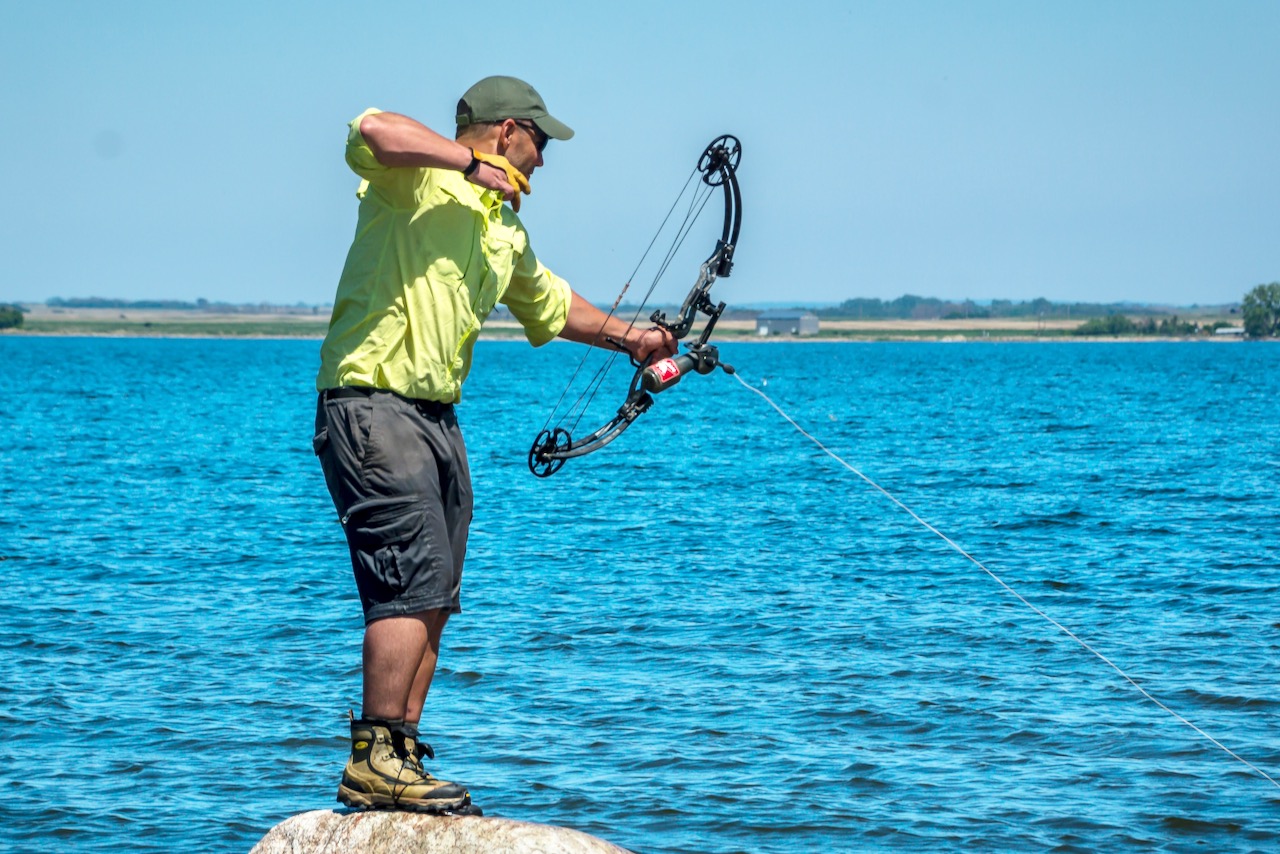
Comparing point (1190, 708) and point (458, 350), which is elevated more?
point (458, 350)

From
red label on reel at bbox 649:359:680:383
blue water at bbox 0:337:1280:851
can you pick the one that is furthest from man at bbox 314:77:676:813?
blue water at bbox 0:337:1280:851

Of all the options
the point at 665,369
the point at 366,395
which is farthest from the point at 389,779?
the point at 665,369

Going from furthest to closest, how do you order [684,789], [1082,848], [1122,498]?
[1122,498], [684,789], [1082,848]

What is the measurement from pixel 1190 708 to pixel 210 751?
20.5 feet

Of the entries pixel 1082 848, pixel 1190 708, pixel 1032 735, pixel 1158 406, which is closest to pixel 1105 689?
pixel 1190 708

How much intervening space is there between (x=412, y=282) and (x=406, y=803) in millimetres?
1731

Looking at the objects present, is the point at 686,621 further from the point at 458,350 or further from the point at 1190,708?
the point at 458,350

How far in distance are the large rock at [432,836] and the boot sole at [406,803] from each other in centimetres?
3

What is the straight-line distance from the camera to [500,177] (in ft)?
15.1

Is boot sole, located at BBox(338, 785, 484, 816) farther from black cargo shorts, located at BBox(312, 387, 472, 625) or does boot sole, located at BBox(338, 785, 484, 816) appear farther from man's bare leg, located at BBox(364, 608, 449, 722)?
black cargo shorts, located at BBox(312, 387, 472, 625)

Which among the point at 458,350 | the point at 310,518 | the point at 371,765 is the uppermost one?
the point at 458,350

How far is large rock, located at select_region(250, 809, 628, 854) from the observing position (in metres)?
5.06

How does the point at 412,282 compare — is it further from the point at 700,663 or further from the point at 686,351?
the point at 700,663

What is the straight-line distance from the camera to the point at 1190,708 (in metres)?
10.1
